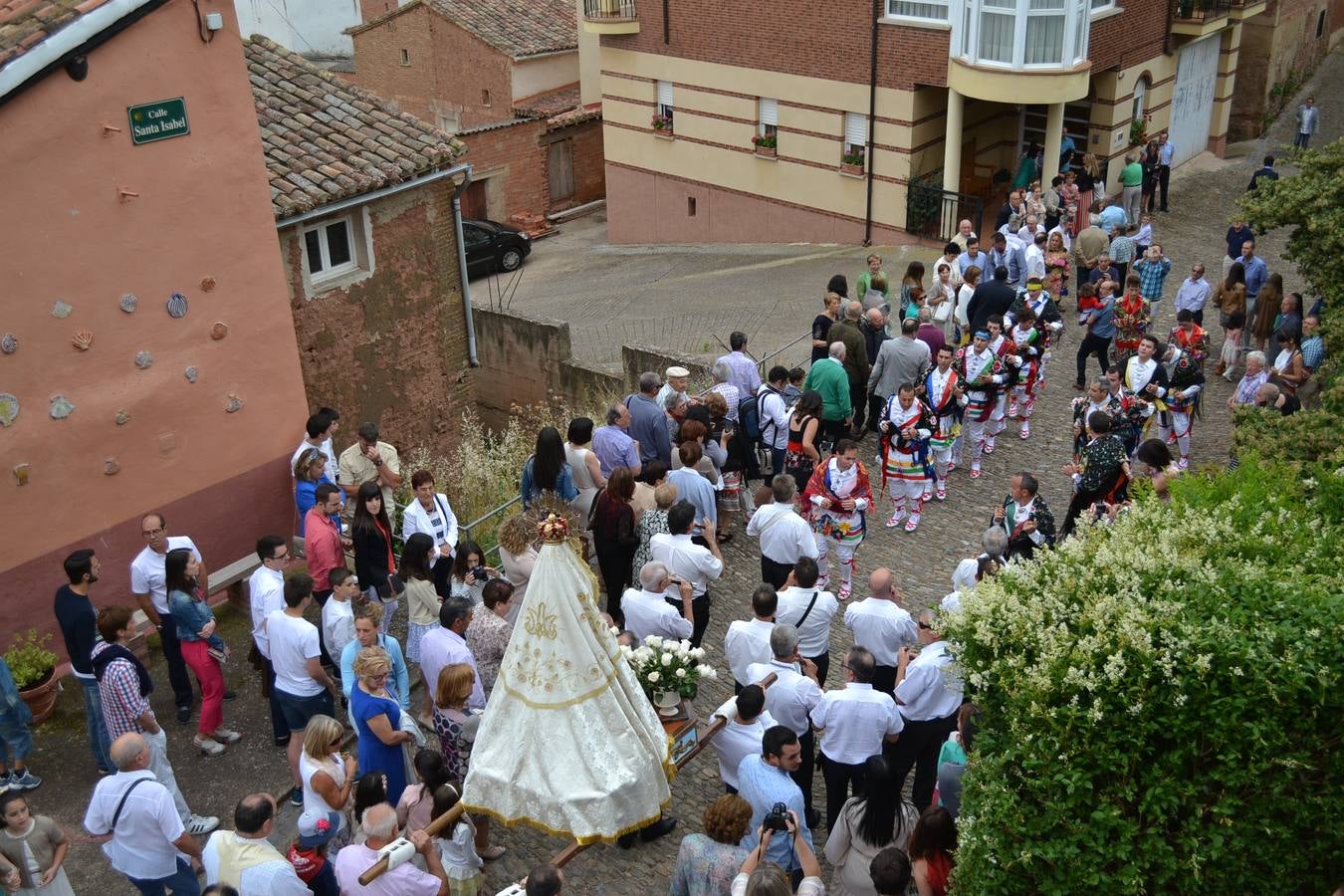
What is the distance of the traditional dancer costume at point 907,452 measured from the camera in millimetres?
11672

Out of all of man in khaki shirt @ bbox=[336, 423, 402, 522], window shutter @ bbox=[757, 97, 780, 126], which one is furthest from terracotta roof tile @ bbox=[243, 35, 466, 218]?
window shutter @ bbox=[757, 97, 780, 126]

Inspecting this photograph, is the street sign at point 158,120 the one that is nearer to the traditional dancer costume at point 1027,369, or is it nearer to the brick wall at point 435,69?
the traditional dancer costume at point 1027,369

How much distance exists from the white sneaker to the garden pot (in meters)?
2.08

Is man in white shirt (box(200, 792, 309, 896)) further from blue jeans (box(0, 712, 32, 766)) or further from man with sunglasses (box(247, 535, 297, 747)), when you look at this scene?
blue jeans (box(0, 712, 32, 766))

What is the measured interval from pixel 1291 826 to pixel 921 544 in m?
5.88

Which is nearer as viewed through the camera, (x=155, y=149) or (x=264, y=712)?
(x=264, y=712)

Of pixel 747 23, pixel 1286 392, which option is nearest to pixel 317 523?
pixel 1286 392

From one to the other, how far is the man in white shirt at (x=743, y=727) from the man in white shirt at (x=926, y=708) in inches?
36.8

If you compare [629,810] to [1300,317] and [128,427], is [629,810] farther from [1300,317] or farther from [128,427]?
[1300,317]

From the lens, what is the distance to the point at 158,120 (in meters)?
10.6

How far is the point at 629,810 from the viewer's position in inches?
285

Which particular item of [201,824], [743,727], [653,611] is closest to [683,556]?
[653,611]

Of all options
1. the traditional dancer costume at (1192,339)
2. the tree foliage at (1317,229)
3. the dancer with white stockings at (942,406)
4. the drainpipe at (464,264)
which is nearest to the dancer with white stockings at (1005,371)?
the dancer with white stockings at (942,406)

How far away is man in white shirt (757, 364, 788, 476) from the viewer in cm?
1201
